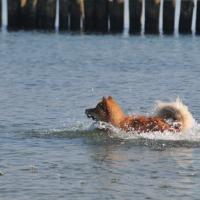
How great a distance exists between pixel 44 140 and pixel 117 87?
29.5 ft

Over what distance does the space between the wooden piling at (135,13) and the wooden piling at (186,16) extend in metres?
2.38

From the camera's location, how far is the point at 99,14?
47.7 meters

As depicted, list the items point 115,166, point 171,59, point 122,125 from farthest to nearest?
point 171,59 → point 122,125 → point 115,166

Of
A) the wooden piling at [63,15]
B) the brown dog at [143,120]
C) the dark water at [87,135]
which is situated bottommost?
the wooden piling at [63,15]

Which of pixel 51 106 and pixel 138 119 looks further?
pixel 51 106

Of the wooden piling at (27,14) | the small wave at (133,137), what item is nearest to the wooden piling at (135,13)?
the wooden piling at (27,14)

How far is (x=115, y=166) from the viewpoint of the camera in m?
12.2

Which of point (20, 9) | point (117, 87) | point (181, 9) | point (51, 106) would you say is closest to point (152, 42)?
point (181, 9)

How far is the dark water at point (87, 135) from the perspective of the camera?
10969 millimetres

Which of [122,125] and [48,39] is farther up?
Result: [122,125]

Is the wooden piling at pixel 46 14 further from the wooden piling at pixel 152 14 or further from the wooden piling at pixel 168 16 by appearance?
the wooden piling at pixel 168 16

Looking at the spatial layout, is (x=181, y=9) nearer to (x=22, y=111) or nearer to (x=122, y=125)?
(x=22, y=111)

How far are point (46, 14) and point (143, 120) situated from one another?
34596 millimetres

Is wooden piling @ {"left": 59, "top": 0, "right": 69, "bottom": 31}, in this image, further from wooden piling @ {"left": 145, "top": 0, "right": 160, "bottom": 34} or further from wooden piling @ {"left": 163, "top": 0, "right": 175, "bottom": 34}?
wooden piling @ {"left": 163, "top": 0, "right": 175, "bottom": 34}
